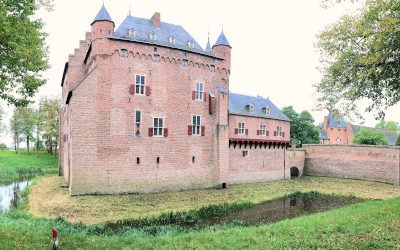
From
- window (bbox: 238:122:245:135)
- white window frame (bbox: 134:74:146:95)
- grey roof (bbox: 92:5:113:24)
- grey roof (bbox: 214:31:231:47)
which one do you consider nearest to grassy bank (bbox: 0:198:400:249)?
white window frame (bbox: 134:74:146:95)

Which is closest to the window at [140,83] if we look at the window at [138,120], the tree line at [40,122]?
the window at [138,120]

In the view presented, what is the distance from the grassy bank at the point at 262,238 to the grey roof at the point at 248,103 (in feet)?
53.1

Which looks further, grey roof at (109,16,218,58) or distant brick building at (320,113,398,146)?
distant brick building at (320,113,398,146)

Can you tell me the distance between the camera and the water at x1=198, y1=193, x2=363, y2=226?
580 inches

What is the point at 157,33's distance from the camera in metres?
21.8

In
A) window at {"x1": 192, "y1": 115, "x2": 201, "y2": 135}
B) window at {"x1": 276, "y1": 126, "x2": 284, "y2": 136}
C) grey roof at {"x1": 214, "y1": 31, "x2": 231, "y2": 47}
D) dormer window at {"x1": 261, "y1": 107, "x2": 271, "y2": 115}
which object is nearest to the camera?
window at {"x1": 192, "y1": 115, "x2": 201, "y2": 135}

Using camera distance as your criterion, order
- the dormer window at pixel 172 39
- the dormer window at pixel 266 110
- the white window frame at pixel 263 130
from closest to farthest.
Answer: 1. the dormer window at pixel 172 39
2. the white window frame at pixel 263 130
3. the dormer window at pixel 266 110

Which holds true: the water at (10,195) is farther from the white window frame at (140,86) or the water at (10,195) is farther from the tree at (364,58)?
the tree at (364,58)

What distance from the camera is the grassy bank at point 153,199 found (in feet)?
48.1

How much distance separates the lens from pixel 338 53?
37.3 feet

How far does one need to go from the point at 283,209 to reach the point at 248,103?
1326 cm

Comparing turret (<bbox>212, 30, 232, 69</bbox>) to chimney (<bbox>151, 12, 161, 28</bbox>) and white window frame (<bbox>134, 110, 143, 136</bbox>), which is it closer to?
chimney (<bbox>151, 12, 161, 28</bbox>)

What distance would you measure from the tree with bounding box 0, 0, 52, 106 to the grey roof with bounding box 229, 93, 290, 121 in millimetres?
17548

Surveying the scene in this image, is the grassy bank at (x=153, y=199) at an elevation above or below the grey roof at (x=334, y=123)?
below
